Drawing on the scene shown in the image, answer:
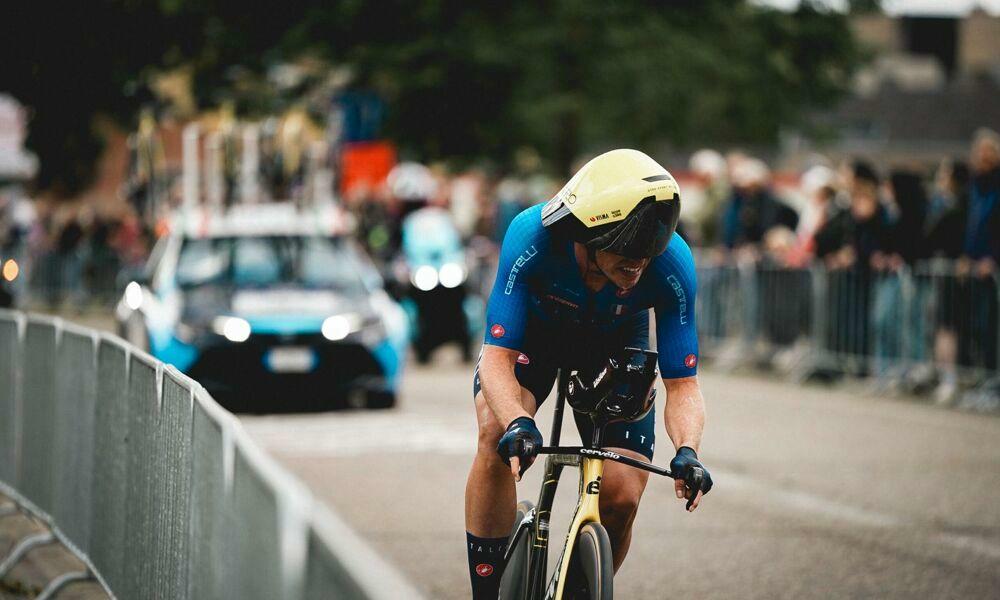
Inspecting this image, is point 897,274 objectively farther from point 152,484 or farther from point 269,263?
point 152,484

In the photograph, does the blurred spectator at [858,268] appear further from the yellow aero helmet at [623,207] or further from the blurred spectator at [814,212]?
the yellow aero helmet at [623,207]

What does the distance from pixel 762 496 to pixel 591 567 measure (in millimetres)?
5612

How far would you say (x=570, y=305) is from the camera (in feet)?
17.1

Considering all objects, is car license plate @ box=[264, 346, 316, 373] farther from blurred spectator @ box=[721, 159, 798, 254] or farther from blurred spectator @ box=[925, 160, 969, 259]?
blurred spectator @ box=[721, 159, 798, 254]

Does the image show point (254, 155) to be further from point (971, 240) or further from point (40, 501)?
point (40, 501)

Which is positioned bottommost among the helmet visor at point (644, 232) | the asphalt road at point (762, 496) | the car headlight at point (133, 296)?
the asphalt road at point (762, 496)

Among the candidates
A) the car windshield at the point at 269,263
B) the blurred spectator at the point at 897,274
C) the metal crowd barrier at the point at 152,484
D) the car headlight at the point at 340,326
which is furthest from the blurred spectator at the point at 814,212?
the metal crowd barrier at the point at 152,484

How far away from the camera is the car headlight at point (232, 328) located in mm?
14258

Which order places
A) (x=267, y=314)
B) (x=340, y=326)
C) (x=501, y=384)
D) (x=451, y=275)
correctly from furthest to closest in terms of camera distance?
(x=451, y=275), (x=340, y=326), (x=267, y=314), (x=501, y=384)

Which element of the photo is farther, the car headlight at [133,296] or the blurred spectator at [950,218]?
the blurred spectator at [950,218]

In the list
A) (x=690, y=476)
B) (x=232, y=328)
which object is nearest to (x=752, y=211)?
(x=232, y=328)

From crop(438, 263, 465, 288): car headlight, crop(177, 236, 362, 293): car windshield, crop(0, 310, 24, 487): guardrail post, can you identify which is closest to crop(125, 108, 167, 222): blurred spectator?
crop(177, 236, 362, 293): car windshield

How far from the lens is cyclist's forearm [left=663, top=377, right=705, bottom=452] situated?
199 inches

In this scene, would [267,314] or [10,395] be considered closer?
[10,395]
